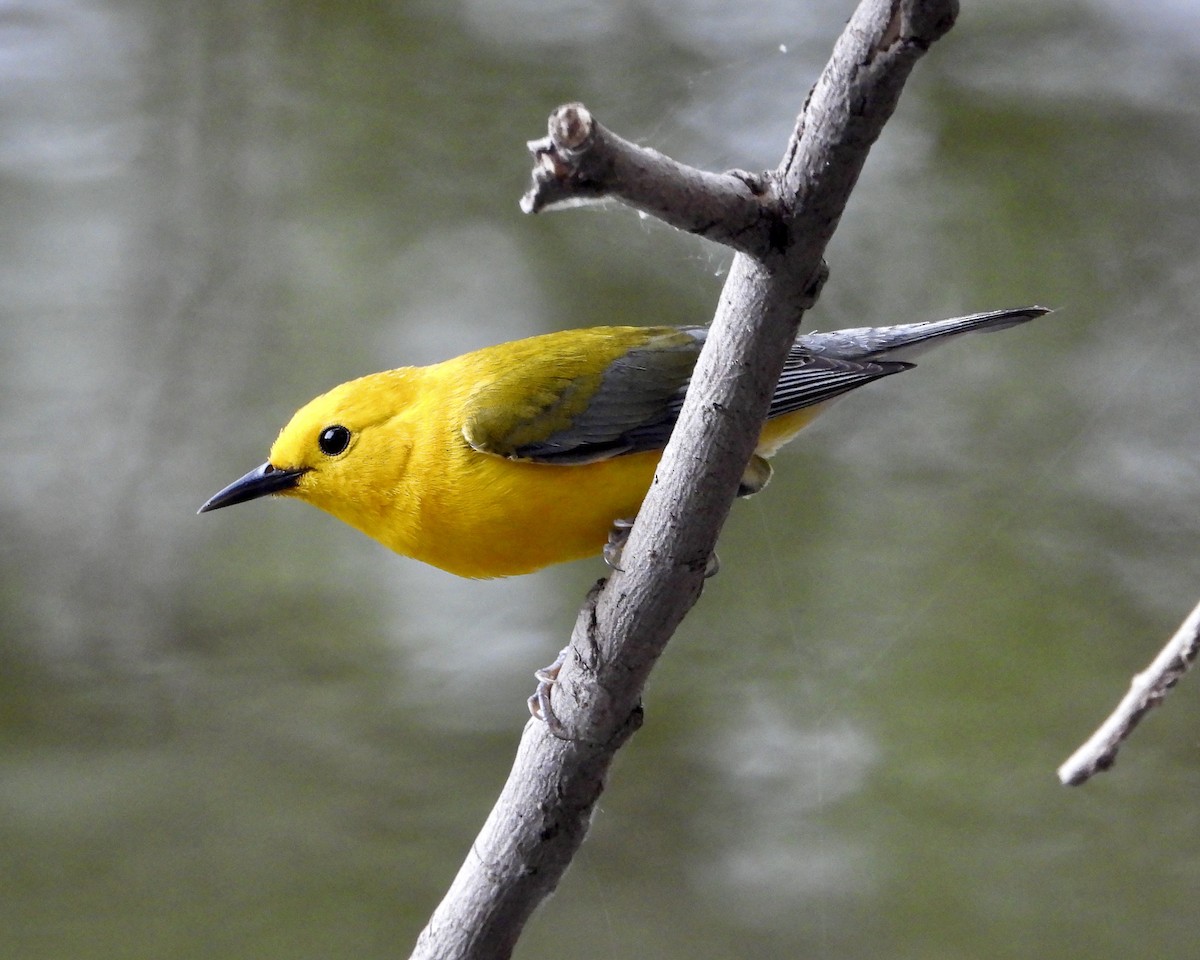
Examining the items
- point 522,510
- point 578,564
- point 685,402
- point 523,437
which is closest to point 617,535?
point 522,510

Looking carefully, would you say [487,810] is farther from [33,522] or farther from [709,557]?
[709,557]

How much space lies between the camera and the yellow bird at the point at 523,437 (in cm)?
263

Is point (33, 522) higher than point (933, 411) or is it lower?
higher

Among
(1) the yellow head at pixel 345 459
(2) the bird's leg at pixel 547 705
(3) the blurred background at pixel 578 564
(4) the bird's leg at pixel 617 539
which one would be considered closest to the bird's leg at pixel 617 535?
(4) the bird's leg at pixel 617 539

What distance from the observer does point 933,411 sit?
16.3 feet

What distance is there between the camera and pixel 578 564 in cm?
521

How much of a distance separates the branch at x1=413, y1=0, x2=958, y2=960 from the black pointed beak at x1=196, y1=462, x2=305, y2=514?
973 millimetres

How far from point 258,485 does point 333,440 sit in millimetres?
217

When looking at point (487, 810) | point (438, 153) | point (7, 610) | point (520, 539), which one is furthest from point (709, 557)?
point (7, 610)

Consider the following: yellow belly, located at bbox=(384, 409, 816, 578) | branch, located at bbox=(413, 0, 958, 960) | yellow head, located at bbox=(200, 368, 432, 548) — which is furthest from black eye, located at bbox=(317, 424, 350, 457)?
branch, located at bbox=(413, 0, 958, 960)

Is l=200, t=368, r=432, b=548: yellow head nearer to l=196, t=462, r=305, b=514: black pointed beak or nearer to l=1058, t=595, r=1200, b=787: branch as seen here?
l=196, t=462, r=305, b=514: black pointed beak

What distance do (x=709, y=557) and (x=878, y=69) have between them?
2.76 feet

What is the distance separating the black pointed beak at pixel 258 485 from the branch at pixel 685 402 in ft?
3.19

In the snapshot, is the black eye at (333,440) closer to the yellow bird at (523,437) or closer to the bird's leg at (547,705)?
the yellow bird at (523,437)
